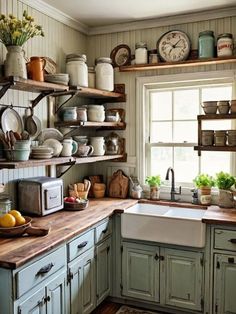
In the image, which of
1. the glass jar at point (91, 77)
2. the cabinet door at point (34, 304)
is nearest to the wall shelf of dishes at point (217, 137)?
the glass jar at point (91, 77)

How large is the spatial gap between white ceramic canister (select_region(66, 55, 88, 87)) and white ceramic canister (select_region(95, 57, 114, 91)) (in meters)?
0.24

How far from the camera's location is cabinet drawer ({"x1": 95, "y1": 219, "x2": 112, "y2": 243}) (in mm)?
2702

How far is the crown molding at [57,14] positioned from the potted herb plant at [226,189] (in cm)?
200

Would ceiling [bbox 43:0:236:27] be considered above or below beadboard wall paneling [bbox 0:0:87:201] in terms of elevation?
above

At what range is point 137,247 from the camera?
2.88 metres

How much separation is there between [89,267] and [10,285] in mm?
905

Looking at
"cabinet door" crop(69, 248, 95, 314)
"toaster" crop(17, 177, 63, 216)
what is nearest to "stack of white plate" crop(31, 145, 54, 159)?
"toaster" crop(17, 177, 63, 216)

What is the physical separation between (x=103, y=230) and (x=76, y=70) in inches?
55.3

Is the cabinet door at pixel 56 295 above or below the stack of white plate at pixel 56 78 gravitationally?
below

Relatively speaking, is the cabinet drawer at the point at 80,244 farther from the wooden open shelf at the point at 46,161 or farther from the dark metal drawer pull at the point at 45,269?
the wooden open shelf at the point at 46,161

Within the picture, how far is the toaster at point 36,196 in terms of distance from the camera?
8.51 ft

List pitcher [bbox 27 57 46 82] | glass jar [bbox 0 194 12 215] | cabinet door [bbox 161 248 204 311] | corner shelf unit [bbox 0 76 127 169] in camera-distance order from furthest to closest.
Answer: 1. cabinet door [bbox 161 248 204 311]
2. pitcher [bbox 27 57 46 82]
3. glass jar [bbox 0 194 12 215]
4. corner shelf unit [bbox 0 76 127 169]

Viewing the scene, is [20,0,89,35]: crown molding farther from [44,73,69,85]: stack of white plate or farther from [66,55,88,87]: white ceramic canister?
[44,73,69,85]: stack of white plate

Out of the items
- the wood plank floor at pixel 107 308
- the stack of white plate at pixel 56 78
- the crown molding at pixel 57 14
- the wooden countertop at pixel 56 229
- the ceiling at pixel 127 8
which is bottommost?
the wood plank floor at pixel 107 308
